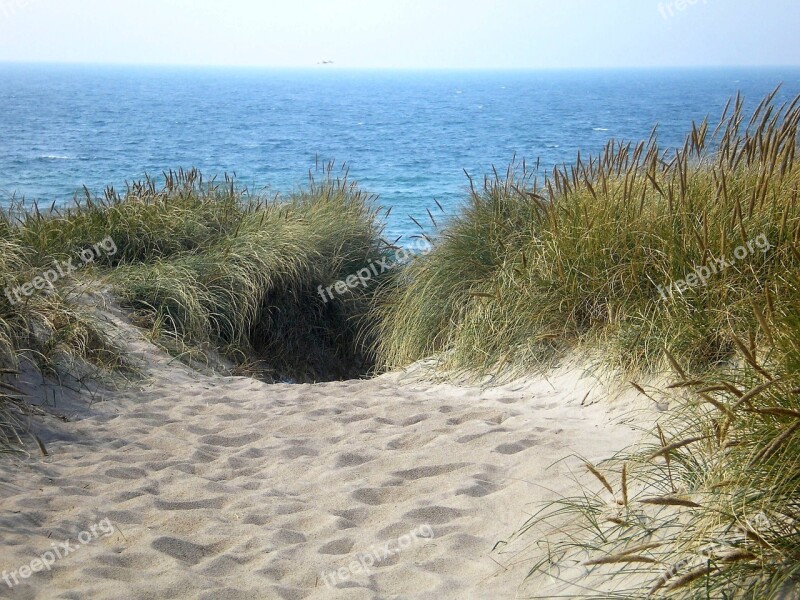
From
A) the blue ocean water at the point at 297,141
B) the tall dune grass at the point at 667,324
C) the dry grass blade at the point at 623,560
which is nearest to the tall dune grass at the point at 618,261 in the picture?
the tall dune grass at the point at 667,324

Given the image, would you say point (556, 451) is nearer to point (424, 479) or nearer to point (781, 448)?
point (424, 479)

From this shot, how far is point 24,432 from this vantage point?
4.30m

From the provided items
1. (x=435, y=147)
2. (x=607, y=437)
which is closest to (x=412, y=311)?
(x=607, y=437)

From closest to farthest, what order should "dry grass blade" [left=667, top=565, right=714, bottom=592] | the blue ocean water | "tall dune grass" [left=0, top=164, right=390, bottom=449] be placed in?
1. "dry grass blade" [left=667, top=565, right=714, bottom=592]
2. "tall dune grass" [left=0, top=164, right=390, bottom=449]
3. the blue ocean water

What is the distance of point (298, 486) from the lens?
3.83m

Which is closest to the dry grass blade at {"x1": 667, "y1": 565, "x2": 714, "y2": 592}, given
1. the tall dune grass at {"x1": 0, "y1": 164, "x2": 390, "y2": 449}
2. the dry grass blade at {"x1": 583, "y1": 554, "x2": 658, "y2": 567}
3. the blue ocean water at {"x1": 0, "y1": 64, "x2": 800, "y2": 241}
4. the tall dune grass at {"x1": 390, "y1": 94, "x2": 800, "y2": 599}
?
the tall dune grass at {"x1": 390, "y1": 94, "x2": 800, "y2": 599}

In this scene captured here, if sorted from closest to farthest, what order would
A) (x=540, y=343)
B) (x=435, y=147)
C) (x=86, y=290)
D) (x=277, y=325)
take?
1. (x=540, y=343)
2. (x=86, y=290)
3. (x=277, y=325)
4. (x=435, y=147)

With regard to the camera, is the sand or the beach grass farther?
the sand

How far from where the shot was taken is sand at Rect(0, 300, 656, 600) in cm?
291

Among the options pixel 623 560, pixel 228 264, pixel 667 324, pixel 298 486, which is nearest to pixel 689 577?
pixel 623 560

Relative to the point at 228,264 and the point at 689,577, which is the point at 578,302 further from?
the point at 228,264

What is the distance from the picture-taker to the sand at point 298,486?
291 cm

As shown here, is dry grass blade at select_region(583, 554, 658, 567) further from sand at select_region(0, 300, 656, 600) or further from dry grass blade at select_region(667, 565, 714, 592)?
sand at select_region(0, 300, 656, 600)

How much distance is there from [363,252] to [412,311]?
6.06 ft
